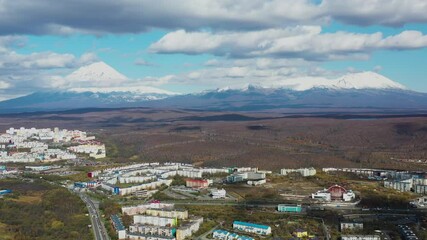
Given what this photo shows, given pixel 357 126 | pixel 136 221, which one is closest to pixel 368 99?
pixel 357 126

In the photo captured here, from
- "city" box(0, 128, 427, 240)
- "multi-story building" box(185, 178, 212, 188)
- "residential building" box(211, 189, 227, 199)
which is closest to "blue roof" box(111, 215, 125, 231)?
"city" box(0, 128, 427, 240)

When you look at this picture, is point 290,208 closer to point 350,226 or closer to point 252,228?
point 350,226

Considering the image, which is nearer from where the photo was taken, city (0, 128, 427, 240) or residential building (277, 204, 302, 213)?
city (0, 128, 427, 240)

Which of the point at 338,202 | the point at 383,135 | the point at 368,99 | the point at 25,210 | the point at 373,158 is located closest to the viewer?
the point at 25,210

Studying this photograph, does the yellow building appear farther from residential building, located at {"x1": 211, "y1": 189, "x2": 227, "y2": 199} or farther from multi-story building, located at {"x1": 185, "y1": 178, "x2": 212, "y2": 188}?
multi-story building, located at {"x1": 185, "y1": 178, "x2": 212, "y2": 188}

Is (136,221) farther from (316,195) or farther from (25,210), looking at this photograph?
(316,195)

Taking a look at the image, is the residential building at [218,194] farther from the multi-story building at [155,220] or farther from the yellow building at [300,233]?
the yellow building at [300,233]
